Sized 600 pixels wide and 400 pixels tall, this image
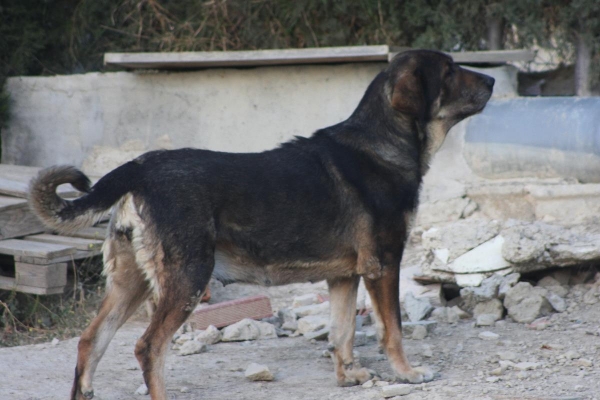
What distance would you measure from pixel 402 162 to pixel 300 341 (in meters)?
1.84

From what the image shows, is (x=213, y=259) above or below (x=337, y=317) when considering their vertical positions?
above

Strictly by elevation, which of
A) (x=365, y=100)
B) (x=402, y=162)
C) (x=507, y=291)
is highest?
(x=365, y=100)

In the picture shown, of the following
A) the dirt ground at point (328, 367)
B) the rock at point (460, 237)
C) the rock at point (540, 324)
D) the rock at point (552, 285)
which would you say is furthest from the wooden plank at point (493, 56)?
the rock at point (540, 324)

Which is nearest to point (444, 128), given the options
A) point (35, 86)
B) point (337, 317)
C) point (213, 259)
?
point (337, 317)

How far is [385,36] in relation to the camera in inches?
360

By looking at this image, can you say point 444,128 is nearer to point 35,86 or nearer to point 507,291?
point 507,291

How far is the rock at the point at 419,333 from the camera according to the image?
577 centimetres

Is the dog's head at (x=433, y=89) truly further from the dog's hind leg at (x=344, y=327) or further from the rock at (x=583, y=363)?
the rock at (x=583, y=363)

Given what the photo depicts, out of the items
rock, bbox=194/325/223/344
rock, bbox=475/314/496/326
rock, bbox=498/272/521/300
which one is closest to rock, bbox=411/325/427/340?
rock, bbox=475/314/496/326

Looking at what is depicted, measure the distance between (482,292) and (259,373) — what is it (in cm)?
221

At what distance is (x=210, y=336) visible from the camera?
5918 millimetres

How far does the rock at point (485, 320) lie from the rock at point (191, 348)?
2125 millimetres

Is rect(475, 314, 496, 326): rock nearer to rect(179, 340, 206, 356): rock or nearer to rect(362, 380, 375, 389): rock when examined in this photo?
rect(362, 380, 375, 389): rock

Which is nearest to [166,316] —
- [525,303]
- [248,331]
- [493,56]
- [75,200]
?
[75,200]
